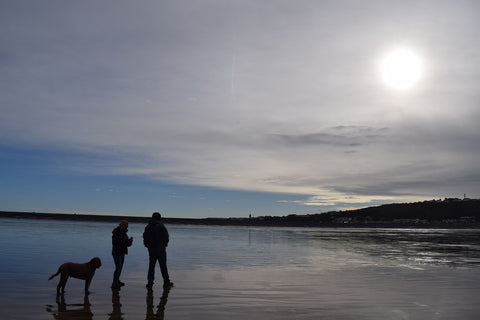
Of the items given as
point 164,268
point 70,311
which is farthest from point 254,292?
point 70,311

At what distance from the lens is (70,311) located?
883 centimetres

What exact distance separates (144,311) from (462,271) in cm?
1376

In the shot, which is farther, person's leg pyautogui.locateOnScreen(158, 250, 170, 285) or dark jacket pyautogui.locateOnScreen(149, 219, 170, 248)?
dark jacket pyautogui.locateOnScreen(149, 219, 170, 248)

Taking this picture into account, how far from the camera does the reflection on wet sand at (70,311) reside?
8352mm

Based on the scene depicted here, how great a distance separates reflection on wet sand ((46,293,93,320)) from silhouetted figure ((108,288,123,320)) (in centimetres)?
47

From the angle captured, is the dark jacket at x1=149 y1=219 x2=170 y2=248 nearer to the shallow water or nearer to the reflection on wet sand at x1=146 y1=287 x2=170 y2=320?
the shallow water

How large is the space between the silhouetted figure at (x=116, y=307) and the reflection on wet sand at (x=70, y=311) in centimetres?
47

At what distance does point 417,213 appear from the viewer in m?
195

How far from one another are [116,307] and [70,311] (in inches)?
40.0

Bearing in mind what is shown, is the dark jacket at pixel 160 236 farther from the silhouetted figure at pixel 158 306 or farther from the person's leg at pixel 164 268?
the silhouetted figure at pixel 158 306

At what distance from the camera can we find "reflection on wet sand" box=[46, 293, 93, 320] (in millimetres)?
8352

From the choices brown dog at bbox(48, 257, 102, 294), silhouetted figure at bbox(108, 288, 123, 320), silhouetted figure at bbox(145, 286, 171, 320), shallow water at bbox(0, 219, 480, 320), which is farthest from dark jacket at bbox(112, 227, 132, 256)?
silhouetted figure at bbox(145, 286, 171, 320)

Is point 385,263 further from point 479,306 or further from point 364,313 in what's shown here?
point 364,313

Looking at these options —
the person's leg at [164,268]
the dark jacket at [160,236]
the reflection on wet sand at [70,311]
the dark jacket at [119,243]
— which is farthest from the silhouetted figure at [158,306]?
the dark jacket at [119,243]
